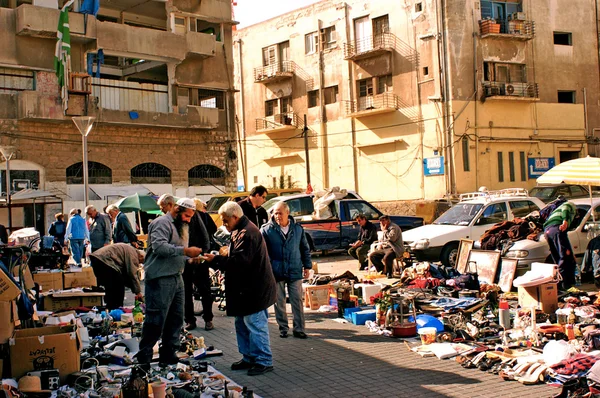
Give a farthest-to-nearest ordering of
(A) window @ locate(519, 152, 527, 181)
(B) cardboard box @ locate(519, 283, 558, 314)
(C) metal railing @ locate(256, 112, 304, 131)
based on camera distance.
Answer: (C) metal railing @ locate(256, 112, 304, 131), (A) window @ locate(519, 152, 527, 181), (B) cardboard box @ locate(519, 283, 558, 314)

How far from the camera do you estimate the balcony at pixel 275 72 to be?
41.5 metres

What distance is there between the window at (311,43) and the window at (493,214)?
83.5 ft

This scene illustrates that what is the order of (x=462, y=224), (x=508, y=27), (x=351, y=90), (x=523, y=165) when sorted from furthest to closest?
(x=351, y=90)
(x=523, y=165)
(x=508, y=27)
(x=462, y=224)

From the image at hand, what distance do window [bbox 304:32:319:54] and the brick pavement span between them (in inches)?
1295

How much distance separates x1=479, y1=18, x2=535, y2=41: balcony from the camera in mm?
34250

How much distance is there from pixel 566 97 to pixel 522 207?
23.7 m

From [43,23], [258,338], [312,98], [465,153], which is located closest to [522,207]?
Result: [258,338]

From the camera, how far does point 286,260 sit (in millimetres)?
9109

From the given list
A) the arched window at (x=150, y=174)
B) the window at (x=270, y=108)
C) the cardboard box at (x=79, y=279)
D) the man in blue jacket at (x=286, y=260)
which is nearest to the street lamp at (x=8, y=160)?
the arched window at (x=150, y=174)

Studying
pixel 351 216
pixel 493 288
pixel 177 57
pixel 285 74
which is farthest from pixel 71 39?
pixel 493 288

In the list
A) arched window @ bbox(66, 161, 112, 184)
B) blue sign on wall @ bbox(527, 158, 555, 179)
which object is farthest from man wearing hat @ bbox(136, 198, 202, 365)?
blue sign on wall @ bbox(527, 158, 555, 179)

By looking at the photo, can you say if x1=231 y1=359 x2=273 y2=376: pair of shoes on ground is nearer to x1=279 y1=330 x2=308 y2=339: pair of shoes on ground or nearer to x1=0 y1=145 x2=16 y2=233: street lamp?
x1=279 y1=330 x2=308 y2=339: pair of shoes on ground

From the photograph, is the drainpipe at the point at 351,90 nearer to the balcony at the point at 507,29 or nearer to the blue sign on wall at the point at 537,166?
the balcony at the point at 507,29

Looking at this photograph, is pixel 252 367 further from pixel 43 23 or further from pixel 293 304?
pixel 43 23
